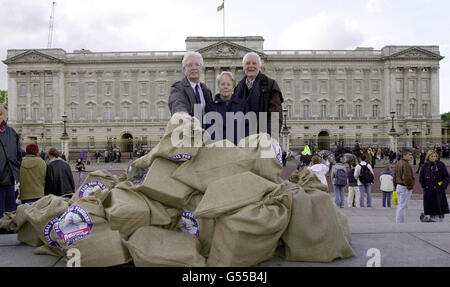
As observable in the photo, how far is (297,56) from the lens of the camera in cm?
5375

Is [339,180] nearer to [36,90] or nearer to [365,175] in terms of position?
[365,175]

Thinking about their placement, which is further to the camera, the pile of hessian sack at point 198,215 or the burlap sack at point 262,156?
the burlap sack at point 262,156

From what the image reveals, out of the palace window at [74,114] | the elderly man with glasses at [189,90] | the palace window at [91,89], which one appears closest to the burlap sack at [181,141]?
the elderly man with glasses at [189,90]

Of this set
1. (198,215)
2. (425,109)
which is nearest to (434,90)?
(425,109)

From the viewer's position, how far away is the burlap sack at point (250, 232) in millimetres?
2488

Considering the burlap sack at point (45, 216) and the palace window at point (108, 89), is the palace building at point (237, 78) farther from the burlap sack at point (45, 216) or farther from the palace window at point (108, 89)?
the burlap sack at point (45, 216)

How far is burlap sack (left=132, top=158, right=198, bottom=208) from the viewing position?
2893mm

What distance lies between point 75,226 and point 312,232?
1866mm

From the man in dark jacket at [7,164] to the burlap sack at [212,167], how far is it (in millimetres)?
2942

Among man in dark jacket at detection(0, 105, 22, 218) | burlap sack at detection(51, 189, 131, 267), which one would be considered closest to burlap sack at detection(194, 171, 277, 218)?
burlap sack at detection(51, 189, 131, 267)

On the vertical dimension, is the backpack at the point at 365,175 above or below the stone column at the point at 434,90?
below

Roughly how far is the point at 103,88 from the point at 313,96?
32688 millimetres

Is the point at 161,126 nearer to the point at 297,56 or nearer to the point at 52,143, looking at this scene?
the point at 52,143
